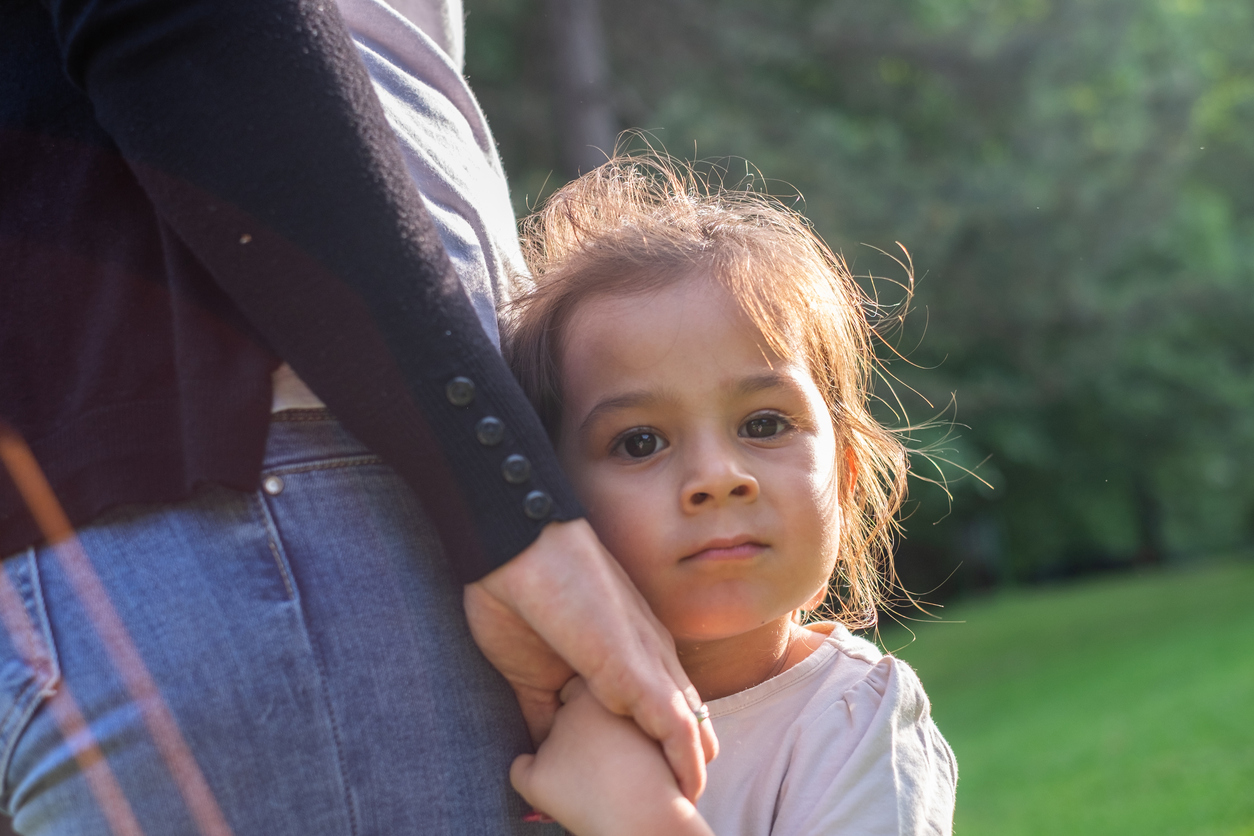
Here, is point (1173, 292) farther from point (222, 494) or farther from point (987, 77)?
point (222, 494)

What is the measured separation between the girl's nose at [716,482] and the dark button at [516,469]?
34 cm

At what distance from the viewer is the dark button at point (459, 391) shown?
3.77 ft

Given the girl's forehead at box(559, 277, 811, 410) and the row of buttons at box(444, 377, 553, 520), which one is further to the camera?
the girl's forehead at box(559, 277, 811, 410)

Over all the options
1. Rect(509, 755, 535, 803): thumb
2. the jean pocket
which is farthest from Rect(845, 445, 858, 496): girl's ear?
the jean pocket

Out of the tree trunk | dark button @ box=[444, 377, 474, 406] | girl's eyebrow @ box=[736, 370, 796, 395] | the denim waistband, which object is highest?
the tree trunk

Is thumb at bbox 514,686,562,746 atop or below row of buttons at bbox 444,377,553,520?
below

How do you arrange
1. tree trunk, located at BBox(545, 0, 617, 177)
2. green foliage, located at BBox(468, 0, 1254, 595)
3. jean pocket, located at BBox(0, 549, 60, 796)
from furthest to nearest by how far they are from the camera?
1. green foliage, located at BBox(468, 0, 1254, 595)
2. tree trunk, located at BBox(545, 0, 617, 177)
3. jean pocket, located at BBox(0, 549, 60, 796)

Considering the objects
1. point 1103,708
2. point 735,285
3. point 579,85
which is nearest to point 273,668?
point 735,285

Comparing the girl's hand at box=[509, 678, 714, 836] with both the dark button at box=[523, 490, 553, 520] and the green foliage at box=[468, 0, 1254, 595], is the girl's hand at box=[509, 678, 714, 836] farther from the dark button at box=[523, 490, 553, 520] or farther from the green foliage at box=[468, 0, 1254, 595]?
the green foliage at box=[468, 0, 1254, 595]

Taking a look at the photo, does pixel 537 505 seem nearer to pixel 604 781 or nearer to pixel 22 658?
pixel 604 781

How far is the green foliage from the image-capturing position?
36.0 ft

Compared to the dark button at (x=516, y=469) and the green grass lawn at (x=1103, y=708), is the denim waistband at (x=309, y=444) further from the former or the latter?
the green grass lawn at (x=1103, y=708)

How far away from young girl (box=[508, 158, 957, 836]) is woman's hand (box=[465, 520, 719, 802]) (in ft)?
0.18

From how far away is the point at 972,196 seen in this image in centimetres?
1324
